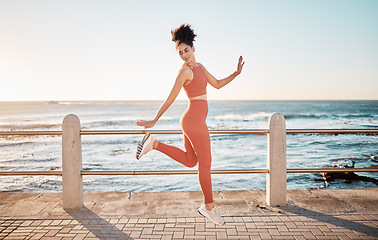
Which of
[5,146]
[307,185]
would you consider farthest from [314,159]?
[5,146]

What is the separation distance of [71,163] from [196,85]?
2125 millimetres

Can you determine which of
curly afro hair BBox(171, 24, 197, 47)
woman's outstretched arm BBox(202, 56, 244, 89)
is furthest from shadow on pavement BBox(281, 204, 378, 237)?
curly afro hair BBox(171, 24, 197, 47)

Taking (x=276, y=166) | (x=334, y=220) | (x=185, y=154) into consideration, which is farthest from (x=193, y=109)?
(x=334, y=220)

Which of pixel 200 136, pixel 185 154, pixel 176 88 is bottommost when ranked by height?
pixel 185 154

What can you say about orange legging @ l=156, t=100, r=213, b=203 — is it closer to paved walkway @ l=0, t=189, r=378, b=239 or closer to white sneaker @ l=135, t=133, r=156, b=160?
white sneaker @ l=135, t=133, r=156, b=160

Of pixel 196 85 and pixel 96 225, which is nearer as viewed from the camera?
pixel 196 85

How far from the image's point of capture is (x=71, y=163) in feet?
13.1

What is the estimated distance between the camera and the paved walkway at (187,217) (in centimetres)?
319

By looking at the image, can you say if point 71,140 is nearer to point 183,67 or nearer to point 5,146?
point 183,67

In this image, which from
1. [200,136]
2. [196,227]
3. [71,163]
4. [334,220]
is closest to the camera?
[200,136]

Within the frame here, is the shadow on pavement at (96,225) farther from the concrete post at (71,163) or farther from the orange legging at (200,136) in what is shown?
the orange legging at (200,136)

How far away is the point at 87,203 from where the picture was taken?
426cm

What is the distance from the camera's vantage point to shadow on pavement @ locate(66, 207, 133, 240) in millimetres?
3176

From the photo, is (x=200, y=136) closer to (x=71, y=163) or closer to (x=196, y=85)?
(x=196, y=85)
